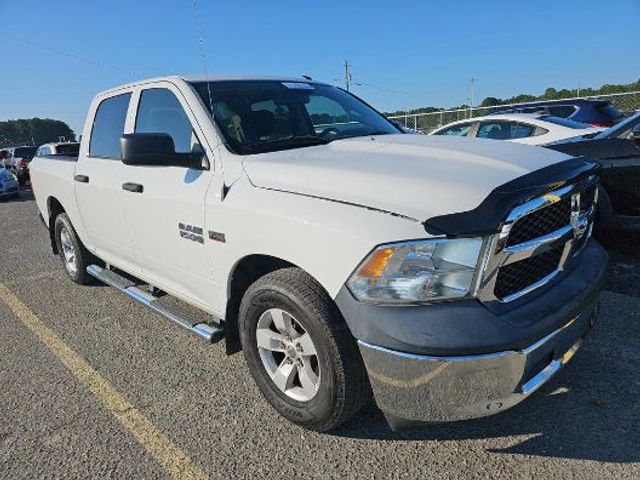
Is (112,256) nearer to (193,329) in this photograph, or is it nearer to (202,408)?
(193,329)

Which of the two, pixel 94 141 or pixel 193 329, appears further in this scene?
pixel 94 141

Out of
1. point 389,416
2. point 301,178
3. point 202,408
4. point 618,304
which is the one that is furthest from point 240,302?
point 618,304

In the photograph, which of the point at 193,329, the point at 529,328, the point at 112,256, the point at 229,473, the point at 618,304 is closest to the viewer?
the point at 529,328

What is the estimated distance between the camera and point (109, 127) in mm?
4375

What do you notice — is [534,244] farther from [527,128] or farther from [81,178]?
[527,128]

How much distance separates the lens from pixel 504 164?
8.01 feet

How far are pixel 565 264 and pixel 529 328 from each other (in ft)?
2.12

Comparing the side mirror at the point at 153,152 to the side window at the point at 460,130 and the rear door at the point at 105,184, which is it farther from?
the side window at the point at 460,130

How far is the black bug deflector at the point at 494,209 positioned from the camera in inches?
79.8

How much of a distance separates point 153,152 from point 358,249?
146 centimetres

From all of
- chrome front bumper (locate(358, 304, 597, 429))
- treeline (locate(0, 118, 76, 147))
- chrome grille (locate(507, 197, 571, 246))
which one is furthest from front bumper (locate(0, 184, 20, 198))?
treeline (locate(0, 118, 76, 147))

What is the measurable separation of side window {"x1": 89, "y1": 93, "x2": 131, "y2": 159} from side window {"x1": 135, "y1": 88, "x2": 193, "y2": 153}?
0.34 m

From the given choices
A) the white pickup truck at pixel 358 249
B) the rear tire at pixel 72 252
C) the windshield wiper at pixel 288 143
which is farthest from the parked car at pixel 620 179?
the rear tire at pixel 72 252

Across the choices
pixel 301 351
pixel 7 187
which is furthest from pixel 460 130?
pixel 7 187
